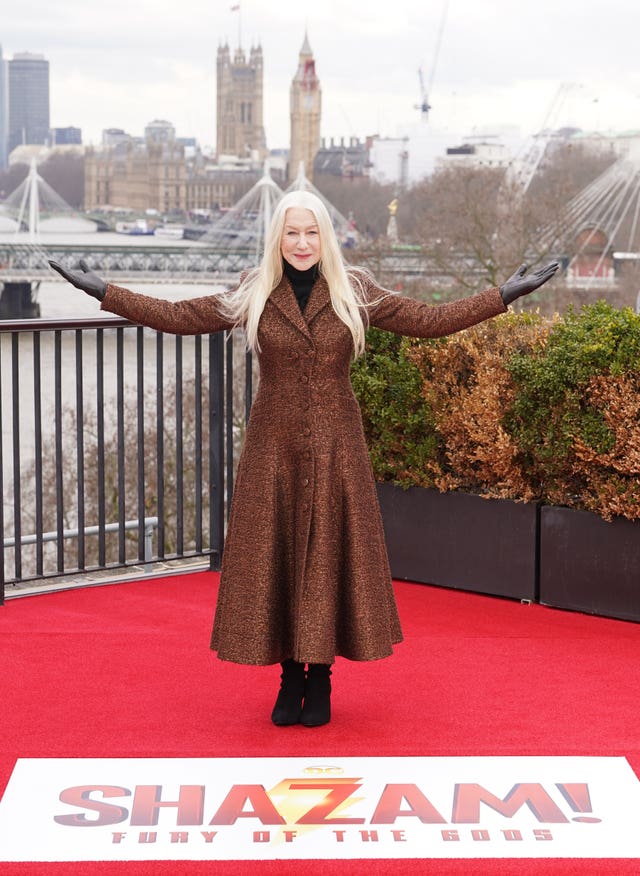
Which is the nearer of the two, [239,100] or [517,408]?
[517,408]

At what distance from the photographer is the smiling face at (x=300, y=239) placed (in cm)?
346

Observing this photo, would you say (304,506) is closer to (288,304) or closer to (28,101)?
(288,304)

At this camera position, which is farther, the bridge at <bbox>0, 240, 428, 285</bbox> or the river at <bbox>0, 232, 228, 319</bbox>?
the bridge at <bbox>0, 240, 428, 285</bbox>

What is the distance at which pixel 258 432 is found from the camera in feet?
11.8

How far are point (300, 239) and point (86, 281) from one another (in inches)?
23.7

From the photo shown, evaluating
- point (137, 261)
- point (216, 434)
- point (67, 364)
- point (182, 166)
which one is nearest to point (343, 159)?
point (182, 166)

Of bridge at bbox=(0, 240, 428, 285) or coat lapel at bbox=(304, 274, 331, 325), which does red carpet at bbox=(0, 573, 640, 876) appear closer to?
coat lapel at bbox=(304, 274, 331, 325)

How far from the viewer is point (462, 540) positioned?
17.2ft

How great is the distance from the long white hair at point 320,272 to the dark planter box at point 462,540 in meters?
1.71

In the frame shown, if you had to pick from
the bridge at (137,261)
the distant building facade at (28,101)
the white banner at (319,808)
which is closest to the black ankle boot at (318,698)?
the white banner at (319,808)

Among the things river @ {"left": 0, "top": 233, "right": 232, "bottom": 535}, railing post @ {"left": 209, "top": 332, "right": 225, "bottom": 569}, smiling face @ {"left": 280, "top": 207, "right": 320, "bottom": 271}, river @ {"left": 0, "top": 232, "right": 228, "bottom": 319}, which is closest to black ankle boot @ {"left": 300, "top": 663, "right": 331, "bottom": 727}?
smiling face @ {"left": 280, "top": 207, "right": 320, "bottom": 271}

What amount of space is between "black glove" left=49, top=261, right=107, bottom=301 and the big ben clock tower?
324ft

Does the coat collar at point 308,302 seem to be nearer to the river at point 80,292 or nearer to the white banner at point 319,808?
the white banner at point 319,808

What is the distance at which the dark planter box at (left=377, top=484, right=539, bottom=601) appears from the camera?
5086mm
